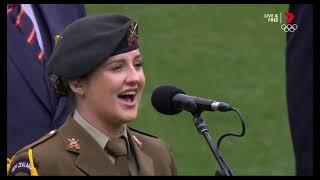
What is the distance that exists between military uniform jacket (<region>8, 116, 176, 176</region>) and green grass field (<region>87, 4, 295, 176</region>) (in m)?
4.02

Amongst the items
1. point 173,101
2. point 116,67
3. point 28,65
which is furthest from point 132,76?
point 28,65

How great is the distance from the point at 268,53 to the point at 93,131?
6.54 m

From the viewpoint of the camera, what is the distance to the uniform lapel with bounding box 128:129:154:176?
340 centimetres

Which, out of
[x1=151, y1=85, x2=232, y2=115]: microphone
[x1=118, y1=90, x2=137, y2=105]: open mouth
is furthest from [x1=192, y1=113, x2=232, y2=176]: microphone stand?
[x1=118, y1=90, x2=137, y2=105]: open mouth

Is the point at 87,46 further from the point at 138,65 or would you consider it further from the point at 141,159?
the point at 141,159

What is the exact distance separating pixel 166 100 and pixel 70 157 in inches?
16.2

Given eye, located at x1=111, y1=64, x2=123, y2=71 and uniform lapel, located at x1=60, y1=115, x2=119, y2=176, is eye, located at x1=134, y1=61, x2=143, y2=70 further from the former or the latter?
uniform lapel, located at x1=60, y1=115, x2=119, y2=176

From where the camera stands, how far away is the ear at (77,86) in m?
3.32

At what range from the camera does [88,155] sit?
3346mm

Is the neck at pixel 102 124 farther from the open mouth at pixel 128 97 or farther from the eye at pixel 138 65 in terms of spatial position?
the eye at pixel 138 65

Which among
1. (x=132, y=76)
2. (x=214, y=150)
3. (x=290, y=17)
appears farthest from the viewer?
(x=290, y=17)

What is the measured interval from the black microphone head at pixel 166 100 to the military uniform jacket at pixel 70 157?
0.20 metres
